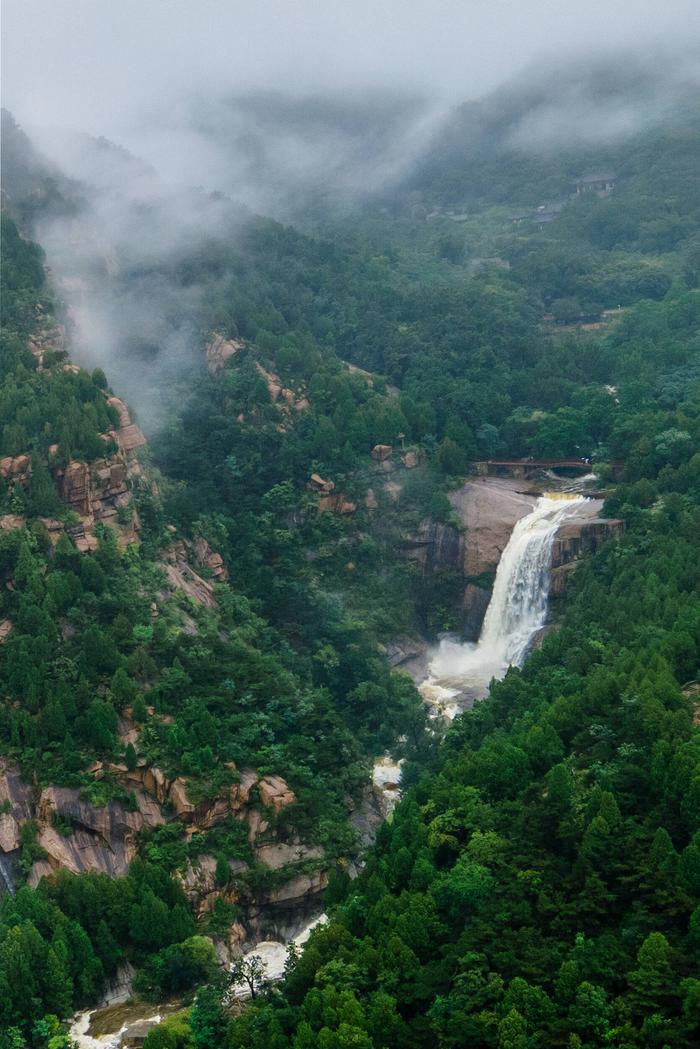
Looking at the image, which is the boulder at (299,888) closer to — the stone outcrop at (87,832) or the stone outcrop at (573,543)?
the stone outcrop at (87,832)

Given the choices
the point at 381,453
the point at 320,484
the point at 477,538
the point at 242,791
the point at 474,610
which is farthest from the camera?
the point at 381,453

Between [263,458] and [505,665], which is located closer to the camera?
[505,665]

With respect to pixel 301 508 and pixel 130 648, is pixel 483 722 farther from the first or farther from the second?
pixel 301 508

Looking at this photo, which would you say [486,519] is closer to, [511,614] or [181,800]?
[511,614]

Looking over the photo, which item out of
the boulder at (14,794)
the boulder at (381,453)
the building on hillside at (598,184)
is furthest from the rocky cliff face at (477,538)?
the building on hillside at (598,184)

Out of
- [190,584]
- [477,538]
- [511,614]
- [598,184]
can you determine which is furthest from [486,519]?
[598,184]

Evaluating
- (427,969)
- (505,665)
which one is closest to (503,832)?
(427,969)
